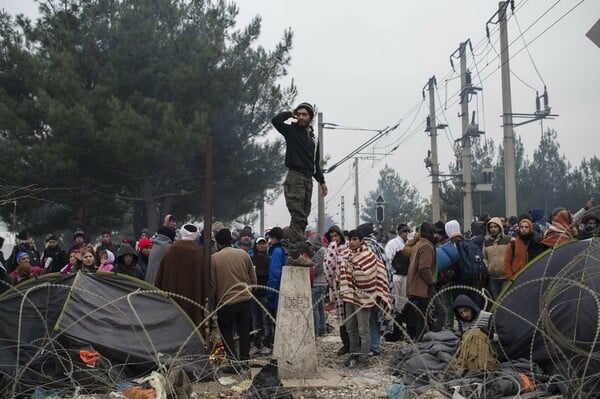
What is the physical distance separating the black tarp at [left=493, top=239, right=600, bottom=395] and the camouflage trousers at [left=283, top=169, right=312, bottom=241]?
227 centimetres

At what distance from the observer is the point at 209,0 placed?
19516 mm

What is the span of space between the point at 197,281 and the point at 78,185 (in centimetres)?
1071

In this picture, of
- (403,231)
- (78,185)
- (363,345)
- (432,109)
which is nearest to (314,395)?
(363,345)

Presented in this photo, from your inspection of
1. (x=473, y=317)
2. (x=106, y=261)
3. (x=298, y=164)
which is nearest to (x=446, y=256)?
(x=473, y=317)

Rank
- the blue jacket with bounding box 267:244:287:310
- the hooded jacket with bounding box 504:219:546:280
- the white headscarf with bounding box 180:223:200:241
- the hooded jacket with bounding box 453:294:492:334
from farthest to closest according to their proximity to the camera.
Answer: the blue jacket with bounding box 267:244:287:310, the hooded jacket with bounding box 504:219:546:280, the white headscarf with bounding box 180:223:200:241, the hooded jacket with bounding box 453:294:492:334

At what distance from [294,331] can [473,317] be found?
199cm

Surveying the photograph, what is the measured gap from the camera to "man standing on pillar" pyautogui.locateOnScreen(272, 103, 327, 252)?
6957 millimetres

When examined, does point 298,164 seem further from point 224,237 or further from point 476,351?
point 476,351

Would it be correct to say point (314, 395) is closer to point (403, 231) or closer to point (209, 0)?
point (403, 231)

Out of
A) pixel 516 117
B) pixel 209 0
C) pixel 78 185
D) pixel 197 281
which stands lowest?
pixel 197 281

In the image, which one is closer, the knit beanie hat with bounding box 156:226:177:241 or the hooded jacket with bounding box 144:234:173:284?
the hooded jacket with bounding box 144:234:173:284

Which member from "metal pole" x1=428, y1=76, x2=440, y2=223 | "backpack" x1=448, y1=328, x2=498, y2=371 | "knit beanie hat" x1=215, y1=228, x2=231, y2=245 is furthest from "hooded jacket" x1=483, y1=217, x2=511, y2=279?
"metal pole" x1=428, y1=76, x2=440, y2=223

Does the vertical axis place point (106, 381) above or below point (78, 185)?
below

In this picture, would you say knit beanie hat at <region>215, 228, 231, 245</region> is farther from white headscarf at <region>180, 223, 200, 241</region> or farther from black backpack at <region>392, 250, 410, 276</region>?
black backpack at <region>392, 250, 410, 276</region>
